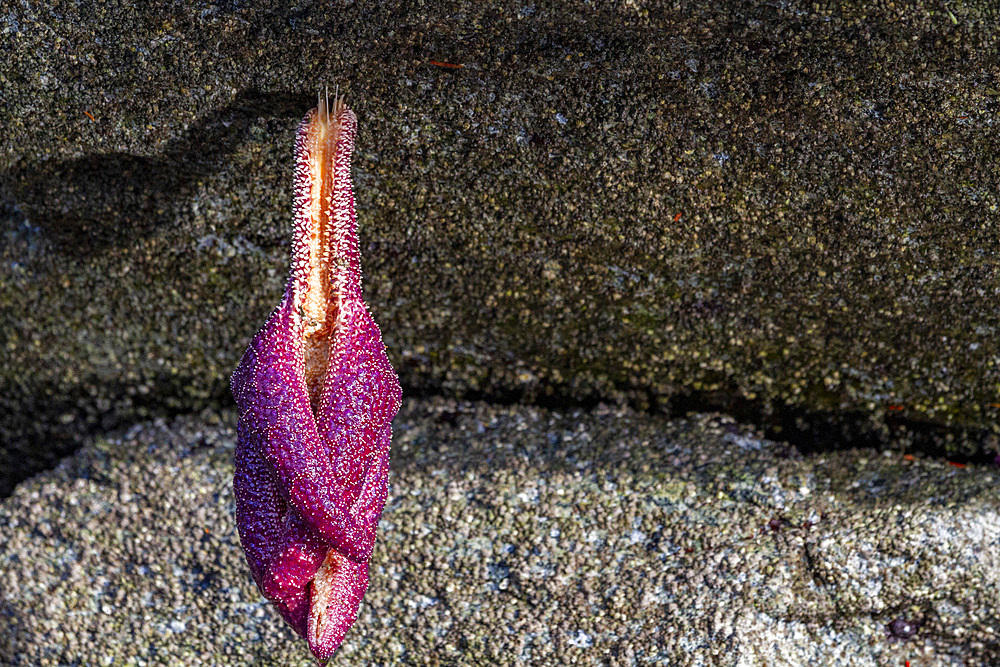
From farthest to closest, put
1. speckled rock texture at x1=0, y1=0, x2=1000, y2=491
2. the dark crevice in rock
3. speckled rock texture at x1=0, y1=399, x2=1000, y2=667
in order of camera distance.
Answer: the dark crevice in rock
speckled rock texture at x1=0, y1=399, x2=1000, y2=667
speckled rock texture at x1=0, y1=0, x2=1000, y2=491

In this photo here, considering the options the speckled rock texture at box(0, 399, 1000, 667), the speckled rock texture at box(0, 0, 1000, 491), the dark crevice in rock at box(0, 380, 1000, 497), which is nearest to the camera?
the speckled rock texture at box(0, 0, 1000, 491)

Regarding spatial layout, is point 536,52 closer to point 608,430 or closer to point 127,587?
point 608,430

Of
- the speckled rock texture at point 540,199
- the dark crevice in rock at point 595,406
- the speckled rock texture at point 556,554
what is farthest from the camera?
the dark crevice in rock at point 595,406

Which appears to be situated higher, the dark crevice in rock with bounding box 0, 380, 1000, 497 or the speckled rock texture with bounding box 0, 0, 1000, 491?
the speckled rock texture with bounding box 0, 0, 1000, 491

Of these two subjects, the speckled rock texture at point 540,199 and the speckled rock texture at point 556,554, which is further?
the speckled rock texture at point 556,554

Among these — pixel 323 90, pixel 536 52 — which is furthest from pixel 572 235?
pixel 323 90

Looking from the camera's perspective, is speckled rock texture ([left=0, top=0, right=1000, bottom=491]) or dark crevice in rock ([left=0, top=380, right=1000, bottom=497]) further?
dark crevice in rock ([left=0, top=380, right=1000, bottom=497])

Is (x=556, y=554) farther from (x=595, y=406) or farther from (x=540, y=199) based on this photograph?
(x=540, y=199)

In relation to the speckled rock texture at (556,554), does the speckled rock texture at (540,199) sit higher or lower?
higher
